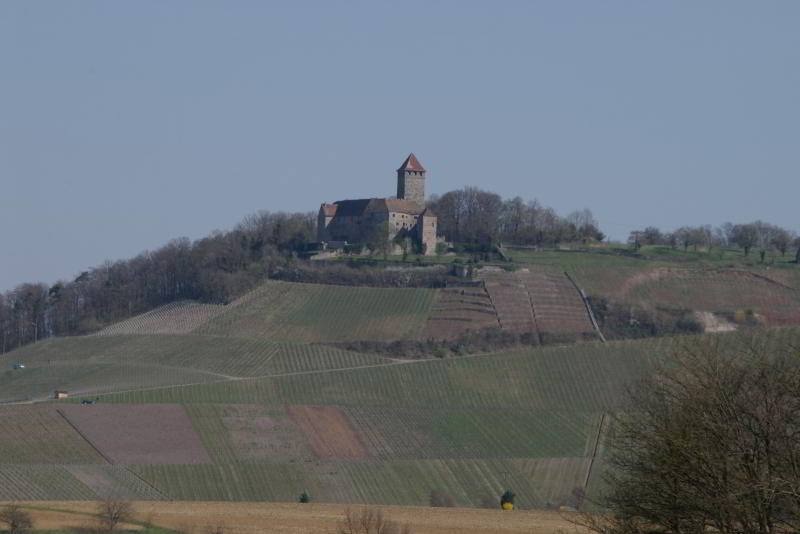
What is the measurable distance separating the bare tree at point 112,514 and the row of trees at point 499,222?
92412 millimetres

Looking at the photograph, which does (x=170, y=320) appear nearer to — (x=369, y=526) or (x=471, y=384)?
(x=471, y=384)

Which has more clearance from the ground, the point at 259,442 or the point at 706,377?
the point at 706,377

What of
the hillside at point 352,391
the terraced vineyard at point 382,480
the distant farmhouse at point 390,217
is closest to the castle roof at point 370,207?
the distant farmhouse at point 390,217

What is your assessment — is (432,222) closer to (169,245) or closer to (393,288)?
(393,288)

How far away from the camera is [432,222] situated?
12838 centimetres

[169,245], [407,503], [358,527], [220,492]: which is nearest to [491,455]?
[407,503]

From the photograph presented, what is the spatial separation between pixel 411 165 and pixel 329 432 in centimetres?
7329

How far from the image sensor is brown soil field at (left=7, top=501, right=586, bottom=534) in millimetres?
33906

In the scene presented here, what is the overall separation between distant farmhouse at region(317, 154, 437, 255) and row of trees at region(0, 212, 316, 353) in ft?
9.80

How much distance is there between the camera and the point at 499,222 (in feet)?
440

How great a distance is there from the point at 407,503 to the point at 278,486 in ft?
20.3

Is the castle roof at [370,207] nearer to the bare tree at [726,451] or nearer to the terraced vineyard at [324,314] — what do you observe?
the terraced vineyard at [324,314]

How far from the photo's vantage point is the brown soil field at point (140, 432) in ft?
206

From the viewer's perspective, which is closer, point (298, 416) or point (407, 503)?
point (407, 503)
